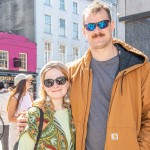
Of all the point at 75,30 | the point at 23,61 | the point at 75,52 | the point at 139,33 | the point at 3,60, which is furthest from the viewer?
the point at 75,52

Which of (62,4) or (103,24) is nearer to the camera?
(103,24)

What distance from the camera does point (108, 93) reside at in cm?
261

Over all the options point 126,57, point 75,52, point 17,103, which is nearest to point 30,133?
point 126,57

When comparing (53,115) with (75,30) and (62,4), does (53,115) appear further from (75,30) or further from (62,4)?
(75,30)

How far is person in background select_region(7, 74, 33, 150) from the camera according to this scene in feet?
16.4

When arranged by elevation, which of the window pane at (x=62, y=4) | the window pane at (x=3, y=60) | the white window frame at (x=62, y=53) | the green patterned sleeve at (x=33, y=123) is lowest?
the green patterned sleeve at (x=33, y=123)

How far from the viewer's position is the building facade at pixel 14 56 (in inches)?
1039

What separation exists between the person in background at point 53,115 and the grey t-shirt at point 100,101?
0.51 feet

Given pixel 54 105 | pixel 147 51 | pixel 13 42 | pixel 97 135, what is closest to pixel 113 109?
pixel 97 135

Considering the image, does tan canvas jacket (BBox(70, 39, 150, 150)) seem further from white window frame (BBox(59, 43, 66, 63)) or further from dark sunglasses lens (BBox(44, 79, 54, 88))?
white window frame (BBox(59, 43, 66, 63))

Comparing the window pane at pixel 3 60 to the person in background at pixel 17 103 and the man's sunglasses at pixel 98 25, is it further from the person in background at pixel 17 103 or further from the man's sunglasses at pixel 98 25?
the man's sunglasses at pixel 98 25

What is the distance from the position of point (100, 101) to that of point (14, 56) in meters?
25.3

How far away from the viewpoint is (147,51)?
12.4 ft

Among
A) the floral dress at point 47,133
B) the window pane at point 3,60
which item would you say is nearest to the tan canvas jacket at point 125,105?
the floral dress at point 47,133
